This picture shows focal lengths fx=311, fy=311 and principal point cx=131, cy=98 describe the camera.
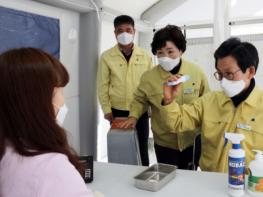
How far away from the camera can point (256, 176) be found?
1.13 meters

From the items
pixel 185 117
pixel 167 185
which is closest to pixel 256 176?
pixel 167 185

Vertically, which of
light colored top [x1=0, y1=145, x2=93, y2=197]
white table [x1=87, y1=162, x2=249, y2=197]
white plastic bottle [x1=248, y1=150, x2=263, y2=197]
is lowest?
white table [x1=87, y1=162, x2=249, y2=197]

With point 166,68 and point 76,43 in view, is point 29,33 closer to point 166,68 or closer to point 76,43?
point 76,43

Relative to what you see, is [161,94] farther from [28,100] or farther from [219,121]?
[28,100]

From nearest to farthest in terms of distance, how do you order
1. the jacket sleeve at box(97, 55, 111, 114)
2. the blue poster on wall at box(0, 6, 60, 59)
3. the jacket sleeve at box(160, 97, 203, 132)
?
the jacket sleeve at box(160, 97, 203, 132), the blue poster on wall at box(0, 6, 60, 59), the jacket sleeve at box(97, 55, 111, 114)

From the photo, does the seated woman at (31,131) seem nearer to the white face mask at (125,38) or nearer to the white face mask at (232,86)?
the white face mask at (232,86)

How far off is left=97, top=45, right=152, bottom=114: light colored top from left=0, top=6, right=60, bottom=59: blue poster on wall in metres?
0.47

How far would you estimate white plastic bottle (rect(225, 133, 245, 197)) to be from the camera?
1.12 meters

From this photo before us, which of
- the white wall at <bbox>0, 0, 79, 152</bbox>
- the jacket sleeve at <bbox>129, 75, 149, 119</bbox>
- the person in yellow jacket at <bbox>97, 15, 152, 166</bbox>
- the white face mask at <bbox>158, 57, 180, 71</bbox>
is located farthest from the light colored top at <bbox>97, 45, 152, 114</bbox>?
the white face mask at <bbox>158, 57, 180, 71</bbox>

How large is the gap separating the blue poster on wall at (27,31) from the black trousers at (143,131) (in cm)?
77

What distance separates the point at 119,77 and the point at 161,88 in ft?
2.43

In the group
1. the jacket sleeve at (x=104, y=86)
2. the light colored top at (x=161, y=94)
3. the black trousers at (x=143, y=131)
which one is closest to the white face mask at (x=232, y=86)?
the light colored top at (x=161, y=94)

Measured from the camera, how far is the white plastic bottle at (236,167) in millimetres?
1116

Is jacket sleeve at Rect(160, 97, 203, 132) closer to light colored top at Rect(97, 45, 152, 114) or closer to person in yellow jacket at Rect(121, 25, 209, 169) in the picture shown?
person in yellow jacket at Rect(121, 25, 209, 169)
